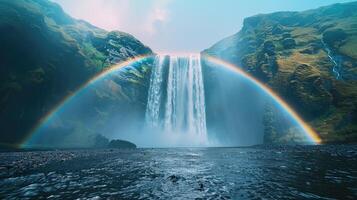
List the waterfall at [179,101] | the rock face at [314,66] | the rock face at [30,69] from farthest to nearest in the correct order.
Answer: the waterfall at [179,101] < the rock face at [314,66] < the rock face at [30,69]

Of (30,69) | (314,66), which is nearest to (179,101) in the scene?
(30,69)

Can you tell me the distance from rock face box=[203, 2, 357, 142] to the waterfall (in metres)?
25.2

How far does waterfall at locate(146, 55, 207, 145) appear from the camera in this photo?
298ft

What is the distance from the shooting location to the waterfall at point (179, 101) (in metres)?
90.9

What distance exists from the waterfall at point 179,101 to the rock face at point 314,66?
2516 cm

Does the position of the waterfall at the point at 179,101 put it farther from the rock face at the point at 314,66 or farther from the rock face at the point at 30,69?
the rock face at the point at 30,69

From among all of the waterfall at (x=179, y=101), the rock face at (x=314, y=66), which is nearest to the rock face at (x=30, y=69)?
the waterfall at (x=179, y=101)

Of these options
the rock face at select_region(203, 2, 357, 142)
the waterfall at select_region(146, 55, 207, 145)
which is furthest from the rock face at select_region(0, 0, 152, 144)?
the rock face at select_region(203, 2, 357, 142)

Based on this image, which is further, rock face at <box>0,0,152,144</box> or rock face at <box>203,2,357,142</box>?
rock face at <box>203,2,357,142</box>

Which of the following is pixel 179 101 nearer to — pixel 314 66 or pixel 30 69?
pixel 30 69

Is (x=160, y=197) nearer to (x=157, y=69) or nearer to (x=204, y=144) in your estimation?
(x=204, y=144)

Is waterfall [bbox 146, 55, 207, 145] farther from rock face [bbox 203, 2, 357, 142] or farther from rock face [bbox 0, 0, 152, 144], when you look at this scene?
rock face [bbox 0, 0, 152, 144]

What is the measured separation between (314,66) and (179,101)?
51714mm

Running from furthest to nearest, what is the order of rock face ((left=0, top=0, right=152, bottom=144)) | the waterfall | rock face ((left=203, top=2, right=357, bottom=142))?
1. the waterfall
2. rock face ((left=203, top=2, right=357, bottom=142))
3. rock face ((left=0, top=0, right=152, bottom=144))
